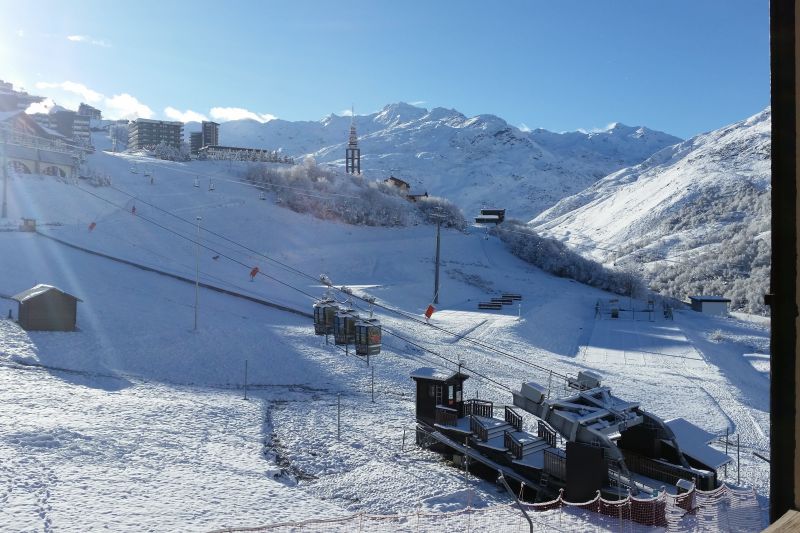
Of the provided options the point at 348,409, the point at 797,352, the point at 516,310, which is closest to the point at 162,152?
the point at 516,310

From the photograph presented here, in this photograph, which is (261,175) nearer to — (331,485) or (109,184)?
(109,184)

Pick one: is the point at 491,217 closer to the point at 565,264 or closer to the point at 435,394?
the point at 565,264

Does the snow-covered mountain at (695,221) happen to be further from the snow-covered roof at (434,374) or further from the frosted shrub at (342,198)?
the snow-covered roof at (434,374)

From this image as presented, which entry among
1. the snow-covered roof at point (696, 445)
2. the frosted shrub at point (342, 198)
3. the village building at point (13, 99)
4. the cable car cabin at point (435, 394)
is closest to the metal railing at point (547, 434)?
the cable car cabin at point (435, 394)

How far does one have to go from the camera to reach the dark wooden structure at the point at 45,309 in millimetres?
28922

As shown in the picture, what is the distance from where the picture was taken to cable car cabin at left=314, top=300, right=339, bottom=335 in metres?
31.6

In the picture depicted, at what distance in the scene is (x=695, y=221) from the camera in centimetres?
12562

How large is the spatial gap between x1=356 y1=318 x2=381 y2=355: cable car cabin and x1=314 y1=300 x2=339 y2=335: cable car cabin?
6.70ft

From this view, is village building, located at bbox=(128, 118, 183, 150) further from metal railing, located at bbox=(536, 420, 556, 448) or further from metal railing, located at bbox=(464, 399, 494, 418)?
metal railing, located at bbox=(536, 420, 556, 448)

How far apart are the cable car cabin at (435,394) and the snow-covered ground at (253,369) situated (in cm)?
127

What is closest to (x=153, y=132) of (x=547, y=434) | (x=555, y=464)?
(x=547, y=434)

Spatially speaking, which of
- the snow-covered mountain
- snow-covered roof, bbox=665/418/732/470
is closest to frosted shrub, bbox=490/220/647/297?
the snow-covered mountain

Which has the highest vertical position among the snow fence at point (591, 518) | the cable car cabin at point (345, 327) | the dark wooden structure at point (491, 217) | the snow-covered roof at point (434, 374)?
the dark wooden structure at point (491, 217)

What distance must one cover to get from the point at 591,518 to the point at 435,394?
752cm
